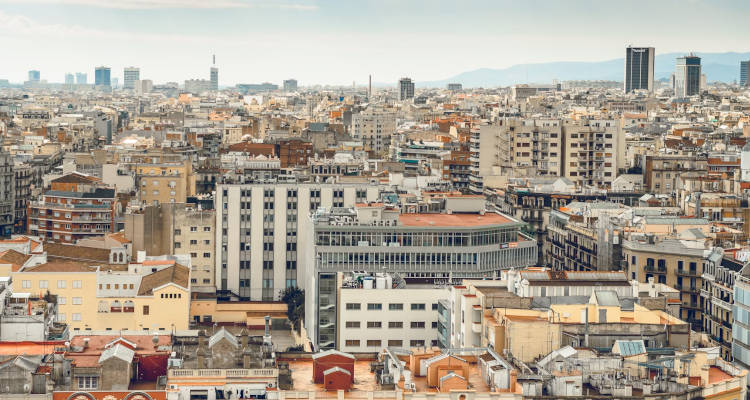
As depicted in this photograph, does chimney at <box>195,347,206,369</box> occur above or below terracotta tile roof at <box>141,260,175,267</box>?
above

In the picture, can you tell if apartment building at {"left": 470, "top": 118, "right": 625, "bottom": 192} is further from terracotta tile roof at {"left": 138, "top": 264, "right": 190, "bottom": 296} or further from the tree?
terracotta tile roof at {"left": 138, "top": 264, "right": 190, "bottom": 296}

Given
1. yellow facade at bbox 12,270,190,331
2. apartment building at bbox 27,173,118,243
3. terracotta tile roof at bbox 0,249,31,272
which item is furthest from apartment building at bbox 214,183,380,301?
yellow facade at bbox 12,270,190,331

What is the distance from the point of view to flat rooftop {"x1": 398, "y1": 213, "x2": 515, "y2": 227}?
67.6 m

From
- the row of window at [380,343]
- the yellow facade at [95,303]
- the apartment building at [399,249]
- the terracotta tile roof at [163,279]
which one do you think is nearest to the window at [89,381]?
the row of window at [380,343]

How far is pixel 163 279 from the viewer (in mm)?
64812

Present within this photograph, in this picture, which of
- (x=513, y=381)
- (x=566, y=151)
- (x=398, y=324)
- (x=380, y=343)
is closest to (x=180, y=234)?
(x=380, y=343)

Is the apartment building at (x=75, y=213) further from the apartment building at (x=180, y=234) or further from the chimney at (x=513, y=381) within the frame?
the chimney at (x=513, y=381)

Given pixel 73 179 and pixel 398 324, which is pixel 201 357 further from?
pixel 73 179

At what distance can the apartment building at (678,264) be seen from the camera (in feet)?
193

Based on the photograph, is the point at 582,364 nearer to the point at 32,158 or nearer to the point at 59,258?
the point at 59,258

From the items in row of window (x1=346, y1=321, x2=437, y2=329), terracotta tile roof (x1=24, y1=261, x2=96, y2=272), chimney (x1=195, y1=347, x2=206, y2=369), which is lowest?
row of window (x1=346, y1=321, x2=437, y2=329)

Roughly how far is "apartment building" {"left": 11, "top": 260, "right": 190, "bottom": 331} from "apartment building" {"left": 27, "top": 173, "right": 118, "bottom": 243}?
26981 mm

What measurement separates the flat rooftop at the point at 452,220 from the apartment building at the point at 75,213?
89.8 ft

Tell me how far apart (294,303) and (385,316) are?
19744 mm
